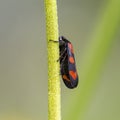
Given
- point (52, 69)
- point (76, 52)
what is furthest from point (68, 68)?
point (76, 52)

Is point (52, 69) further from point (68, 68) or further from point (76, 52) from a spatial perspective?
point (76, 52)

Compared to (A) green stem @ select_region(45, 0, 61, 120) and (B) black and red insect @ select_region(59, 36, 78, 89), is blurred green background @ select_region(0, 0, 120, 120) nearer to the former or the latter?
(B) black and red insect @ select_region(59, 36, 78, 89)

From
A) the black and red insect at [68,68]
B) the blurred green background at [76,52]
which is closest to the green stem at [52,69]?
the black and red insect at [68,68]

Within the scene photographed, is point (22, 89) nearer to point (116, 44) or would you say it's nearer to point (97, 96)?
point (97, 96)

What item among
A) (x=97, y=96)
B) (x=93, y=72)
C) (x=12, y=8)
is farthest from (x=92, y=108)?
(x=12, y=8)

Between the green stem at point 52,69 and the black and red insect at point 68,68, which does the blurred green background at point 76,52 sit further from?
the green stem at point 52,69

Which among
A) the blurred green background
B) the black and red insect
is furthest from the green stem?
the blurred green background

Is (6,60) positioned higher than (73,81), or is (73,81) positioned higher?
(6,60)
